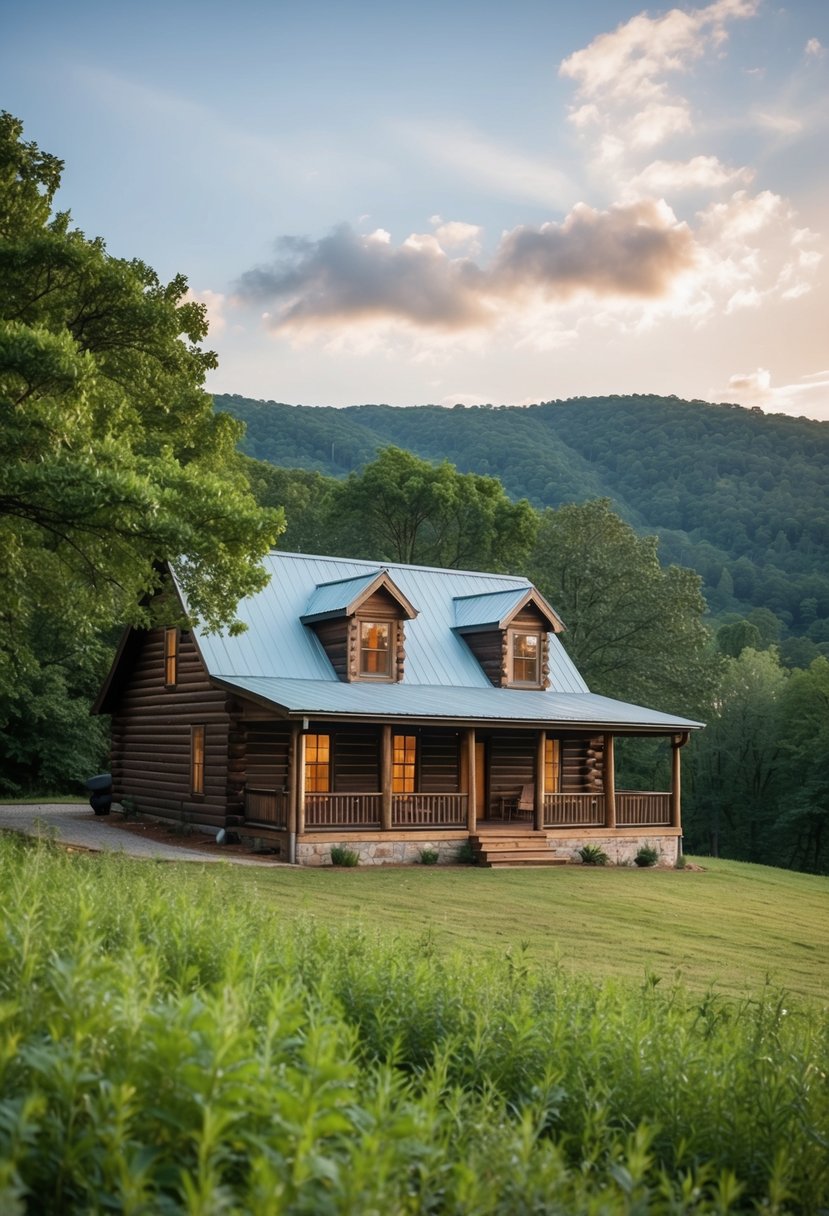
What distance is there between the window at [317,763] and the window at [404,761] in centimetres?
224

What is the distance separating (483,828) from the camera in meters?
27.1

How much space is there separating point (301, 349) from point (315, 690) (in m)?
15.9

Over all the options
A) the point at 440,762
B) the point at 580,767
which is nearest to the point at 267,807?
the point at 440,762

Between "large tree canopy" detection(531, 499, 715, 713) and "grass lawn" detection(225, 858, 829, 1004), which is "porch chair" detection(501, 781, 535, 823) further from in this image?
"large tree canopy" detection(531, 499, 715, 713)

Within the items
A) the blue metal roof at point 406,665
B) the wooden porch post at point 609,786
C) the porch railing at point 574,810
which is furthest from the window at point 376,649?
the wooden porch post at point 609,786

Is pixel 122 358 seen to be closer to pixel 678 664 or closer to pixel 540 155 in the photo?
pixel 540 155

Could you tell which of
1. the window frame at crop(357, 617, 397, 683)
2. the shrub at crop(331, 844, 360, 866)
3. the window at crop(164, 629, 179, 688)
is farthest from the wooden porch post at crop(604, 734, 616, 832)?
the window at crop(164, 629, 179, 688)

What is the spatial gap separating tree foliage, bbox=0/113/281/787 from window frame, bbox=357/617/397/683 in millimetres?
7754

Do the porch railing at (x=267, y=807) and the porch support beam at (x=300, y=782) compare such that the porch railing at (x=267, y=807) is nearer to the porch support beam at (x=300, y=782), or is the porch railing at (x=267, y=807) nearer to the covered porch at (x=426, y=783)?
the covered porch at (x=426, y=783)

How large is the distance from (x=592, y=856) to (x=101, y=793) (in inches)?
564

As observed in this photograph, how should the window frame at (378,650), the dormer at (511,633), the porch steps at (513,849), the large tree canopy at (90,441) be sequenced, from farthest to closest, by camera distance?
the dormer at (511,633), the window frame at (378,650), the porch steps at (513,849), the large tree canopy at (90,441)

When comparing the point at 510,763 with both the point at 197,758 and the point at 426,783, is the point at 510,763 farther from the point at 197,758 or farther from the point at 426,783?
the point at 197,758

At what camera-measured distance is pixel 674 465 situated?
83.9 m

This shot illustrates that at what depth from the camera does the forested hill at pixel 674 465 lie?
76.4 metres
